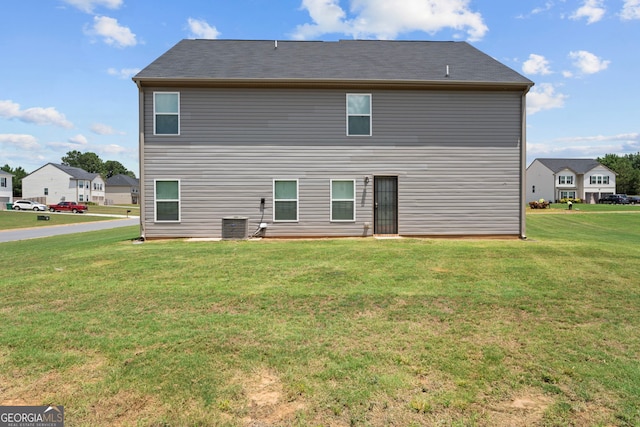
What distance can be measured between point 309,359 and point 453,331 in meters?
1.86

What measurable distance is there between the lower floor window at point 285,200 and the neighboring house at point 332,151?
35mm

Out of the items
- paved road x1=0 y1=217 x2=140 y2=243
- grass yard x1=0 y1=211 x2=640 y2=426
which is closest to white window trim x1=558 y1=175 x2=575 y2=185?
grass yard x1=0 y1=211 x2=640 y2=426

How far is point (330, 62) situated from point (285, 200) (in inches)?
218

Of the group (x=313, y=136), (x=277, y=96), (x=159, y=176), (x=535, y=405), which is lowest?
(x=535, y=405)

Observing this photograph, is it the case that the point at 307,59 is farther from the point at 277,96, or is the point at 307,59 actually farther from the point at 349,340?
the point at 349,340

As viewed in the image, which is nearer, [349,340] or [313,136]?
[349,340]

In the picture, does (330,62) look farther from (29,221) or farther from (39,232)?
(29,221)

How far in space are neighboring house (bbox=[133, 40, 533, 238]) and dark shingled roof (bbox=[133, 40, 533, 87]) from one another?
0.10m

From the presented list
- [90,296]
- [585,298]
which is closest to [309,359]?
A: [90,296]

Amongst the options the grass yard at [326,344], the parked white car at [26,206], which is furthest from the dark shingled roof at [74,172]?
the grass yard at [326,344]

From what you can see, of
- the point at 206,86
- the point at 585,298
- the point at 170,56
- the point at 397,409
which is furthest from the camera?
the point at 170,56

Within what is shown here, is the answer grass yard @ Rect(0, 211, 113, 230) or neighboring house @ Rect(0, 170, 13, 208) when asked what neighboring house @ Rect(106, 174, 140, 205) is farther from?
grass yard @ Rect(0, 211, 113, 230)

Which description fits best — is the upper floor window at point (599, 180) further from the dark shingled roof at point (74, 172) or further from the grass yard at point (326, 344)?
the dark shingled roof at point (74, 172)

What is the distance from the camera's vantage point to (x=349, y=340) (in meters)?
4.27
